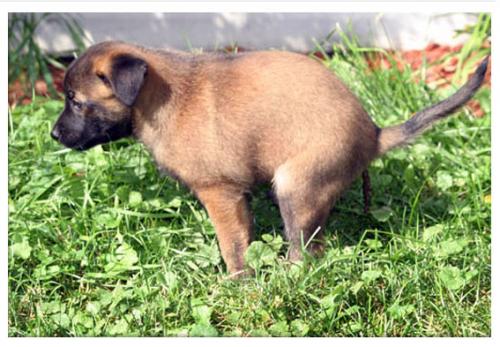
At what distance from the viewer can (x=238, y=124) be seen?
4949 millimetres

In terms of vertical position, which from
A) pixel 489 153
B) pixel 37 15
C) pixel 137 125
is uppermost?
pixel 37 15

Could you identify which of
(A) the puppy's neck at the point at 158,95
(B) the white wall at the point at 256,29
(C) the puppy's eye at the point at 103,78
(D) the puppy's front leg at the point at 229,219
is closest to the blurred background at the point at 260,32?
(B) the white wall at the point at 256,29

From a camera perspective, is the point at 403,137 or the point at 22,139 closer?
the point at 403,137

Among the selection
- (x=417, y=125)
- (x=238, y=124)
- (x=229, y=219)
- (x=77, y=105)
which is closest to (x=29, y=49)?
(x=77, y=105)

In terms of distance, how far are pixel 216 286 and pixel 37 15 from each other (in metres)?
3.63

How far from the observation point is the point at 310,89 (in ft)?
16.2

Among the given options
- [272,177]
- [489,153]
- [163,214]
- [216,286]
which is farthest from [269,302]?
[489,153]

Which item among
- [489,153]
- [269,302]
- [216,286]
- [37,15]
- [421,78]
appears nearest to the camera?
[269,302]

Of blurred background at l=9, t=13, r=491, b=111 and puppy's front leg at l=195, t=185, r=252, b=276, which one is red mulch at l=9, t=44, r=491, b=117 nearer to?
blurred background at l=9, t=13, r=491, b=111

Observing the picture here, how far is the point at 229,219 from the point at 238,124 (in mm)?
549

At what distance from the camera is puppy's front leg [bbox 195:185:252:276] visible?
4.98 m

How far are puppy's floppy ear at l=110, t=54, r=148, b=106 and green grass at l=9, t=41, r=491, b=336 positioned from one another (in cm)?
83

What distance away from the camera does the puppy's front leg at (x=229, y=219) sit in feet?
16.3

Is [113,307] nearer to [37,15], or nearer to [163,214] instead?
[163,214]
